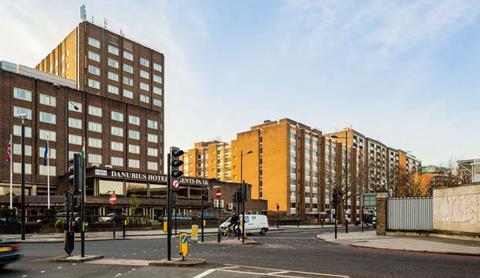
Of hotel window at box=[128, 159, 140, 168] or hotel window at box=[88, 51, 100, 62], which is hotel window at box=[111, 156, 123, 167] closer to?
hotel window at box=[128, 159, 140, 168]

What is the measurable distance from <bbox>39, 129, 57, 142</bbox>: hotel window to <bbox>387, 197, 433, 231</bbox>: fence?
60324mm

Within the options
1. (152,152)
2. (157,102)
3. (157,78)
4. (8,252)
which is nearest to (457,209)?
(8,252)

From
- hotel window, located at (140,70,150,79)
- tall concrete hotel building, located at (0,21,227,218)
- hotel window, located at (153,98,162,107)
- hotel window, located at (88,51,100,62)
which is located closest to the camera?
tall concrete hotel building, located at (0,21,227,218)

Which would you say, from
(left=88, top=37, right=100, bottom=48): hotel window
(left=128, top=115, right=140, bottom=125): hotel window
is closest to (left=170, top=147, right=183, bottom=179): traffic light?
(left=128, top=115, right=140, bottom=125): hotel window

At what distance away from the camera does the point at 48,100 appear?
78625 millimetres

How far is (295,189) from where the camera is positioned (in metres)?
117

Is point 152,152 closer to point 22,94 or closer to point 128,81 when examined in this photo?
point 128,81

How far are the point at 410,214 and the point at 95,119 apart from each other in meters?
68.2

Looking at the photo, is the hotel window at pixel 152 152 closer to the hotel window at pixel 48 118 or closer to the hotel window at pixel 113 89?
the hotel window at pixel 113 89

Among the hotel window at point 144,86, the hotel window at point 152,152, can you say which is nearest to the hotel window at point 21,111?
the hotel window at point 152,152

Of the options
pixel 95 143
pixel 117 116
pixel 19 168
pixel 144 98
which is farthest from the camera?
pixel 144 98

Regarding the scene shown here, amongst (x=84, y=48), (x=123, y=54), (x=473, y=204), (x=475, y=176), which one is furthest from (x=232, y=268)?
(x=123, y=54)

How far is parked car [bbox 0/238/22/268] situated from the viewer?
510 inches

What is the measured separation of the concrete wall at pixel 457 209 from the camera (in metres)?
25.8
